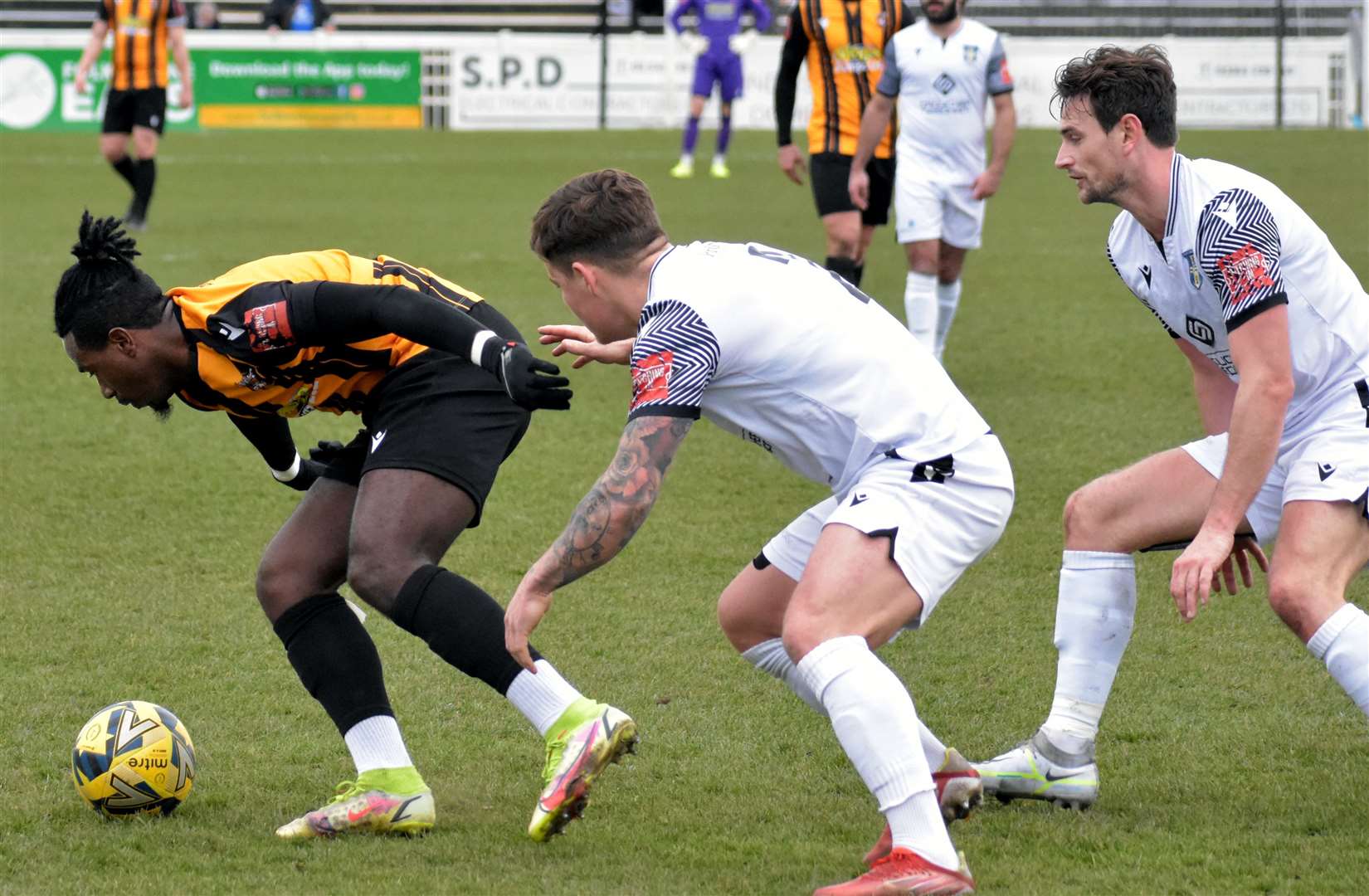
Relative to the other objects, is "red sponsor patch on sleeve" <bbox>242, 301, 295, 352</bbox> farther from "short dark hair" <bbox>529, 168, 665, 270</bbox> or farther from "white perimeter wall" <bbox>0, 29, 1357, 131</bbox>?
"white perimeter wall" <bbox>0, 29, 1357, 131</bbox>

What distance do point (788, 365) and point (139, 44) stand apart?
13.6m

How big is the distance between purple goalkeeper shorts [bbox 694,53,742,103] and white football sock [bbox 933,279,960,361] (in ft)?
39.6

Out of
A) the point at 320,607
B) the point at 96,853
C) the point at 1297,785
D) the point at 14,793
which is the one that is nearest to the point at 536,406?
the point at 320,607

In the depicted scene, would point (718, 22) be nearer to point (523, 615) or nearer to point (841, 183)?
point (841, 183)

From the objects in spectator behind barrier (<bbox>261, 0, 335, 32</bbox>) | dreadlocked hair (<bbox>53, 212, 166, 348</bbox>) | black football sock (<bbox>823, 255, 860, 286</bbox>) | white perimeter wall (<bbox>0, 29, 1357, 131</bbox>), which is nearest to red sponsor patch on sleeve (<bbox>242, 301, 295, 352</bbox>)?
dreadlocked hair (<bbox>53, 212, 166, 348</bbox>)

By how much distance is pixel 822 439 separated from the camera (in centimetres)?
370

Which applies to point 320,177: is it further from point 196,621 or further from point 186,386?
point 186,386

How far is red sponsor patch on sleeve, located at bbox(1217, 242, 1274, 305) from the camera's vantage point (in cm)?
373

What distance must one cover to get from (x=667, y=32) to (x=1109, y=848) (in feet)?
82.2

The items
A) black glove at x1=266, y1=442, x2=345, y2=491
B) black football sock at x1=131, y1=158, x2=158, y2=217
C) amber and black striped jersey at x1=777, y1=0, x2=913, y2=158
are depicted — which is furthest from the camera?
black football sock at x1=131, y1=158, x2=158, y2=217

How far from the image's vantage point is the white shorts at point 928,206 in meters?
9.72

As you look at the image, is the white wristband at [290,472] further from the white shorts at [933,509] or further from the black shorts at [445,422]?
the white shorts at [933,509]

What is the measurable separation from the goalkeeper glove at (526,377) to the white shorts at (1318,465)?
1.48 m

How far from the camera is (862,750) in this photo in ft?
11.3
